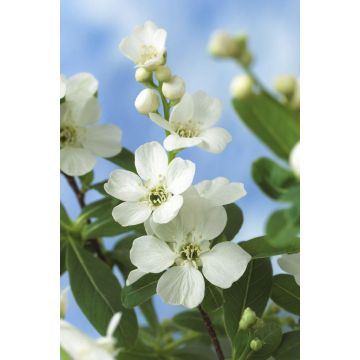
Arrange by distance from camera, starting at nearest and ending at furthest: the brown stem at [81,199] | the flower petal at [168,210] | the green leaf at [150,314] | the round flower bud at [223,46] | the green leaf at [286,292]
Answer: the round flower bud at [223,46] → the flower petal at [168,210] → the green leaf at [286,292] → the brown stem at [81,199] → the green leaf at [150,314]

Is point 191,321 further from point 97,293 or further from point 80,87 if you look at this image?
point 80,87

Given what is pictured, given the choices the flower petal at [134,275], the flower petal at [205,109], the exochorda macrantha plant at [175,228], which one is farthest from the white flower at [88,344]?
the flower petal at [205,109]

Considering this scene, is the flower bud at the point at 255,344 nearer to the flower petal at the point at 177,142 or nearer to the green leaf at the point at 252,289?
the green leaf at the point at 252,289

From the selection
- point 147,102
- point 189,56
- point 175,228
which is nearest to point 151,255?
point 175,228

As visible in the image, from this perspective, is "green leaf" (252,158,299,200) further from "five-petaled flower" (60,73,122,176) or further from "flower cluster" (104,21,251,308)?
"five-petaled flower" (60,73,122,176)
